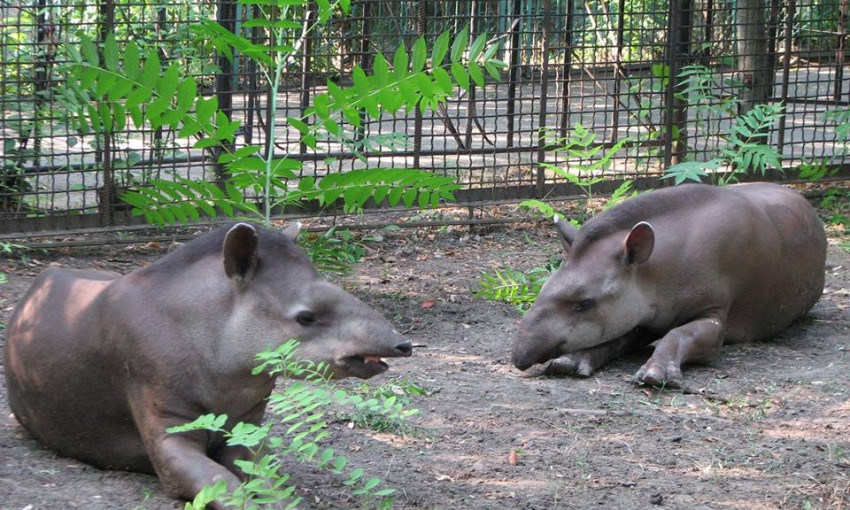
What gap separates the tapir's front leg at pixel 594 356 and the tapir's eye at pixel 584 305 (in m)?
0.25

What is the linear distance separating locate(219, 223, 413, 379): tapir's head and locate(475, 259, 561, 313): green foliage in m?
3.53

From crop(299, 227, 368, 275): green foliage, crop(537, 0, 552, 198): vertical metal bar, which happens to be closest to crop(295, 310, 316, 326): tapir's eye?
crop(299, 227, 368, 275): green foliage

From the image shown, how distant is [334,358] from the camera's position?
15.2 ft

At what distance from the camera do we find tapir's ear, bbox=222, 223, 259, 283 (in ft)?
15.2

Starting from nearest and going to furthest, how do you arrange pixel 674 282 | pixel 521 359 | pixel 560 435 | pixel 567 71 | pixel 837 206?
pixel 560 435, pixel 521 359, pixel 674 282, pixel 567 71, pixel 837 206

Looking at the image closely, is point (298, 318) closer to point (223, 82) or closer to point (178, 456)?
point (178, 456)

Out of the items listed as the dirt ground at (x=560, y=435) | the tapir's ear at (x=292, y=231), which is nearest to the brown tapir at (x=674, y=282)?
the dirt ground at (x=560, y=435)

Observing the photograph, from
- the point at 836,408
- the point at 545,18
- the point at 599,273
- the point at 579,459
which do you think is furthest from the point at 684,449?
the point at 545,18

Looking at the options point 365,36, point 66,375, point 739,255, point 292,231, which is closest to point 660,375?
point 739,255

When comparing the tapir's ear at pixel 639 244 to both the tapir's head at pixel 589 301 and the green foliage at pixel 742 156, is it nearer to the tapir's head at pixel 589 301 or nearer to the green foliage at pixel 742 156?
the tapir's head at pixel 589 301

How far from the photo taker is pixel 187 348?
468 cm

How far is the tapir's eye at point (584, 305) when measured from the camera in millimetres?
7086

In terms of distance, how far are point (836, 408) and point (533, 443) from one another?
5.92 feet

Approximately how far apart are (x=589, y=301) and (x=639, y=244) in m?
0.46
